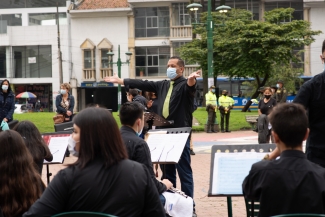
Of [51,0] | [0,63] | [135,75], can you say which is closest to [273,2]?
[135,75]

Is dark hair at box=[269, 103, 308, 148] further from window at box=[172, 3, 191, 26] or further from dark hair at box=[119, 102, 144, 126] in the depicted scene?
window at box=[172, 3, 191, 26]

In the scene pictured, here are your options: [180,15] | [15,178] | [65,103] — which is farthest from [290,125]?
[180,15]

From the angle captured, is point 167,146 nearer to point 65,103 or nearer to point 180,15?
point 65,103

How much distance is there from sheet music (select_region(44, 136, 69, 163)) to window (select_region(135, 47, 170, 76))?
46978mm

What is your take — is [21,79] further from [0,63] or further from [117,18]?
[117,18]

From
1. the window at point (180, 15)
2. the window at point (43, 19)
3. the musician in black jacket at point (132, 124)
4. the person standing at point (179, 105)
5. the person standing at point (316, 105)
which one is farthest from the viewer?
the window at point (43, 19)

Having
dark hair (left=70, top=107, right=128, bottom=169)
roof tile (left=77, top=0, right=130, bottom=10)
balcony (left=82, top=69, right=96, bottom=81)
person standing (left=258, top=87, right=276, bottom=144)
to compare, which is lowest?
person standing (left=258, top=87, right=276, bottom=144)

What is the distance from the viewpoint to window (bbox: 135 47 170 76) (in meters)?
54.9

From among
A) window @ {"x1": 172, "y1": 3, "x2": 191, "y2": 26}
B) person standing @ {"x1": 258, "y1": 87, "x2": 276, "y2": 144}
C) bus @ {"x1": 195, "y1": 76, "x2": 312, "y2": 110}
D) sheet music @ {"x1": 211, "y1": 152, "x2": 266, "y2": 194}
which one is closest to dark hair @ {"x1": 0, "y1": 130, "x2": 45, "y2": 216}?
sheet music @ {"x1": 211, "y1": 152, "x2": 266, "y2": 194}

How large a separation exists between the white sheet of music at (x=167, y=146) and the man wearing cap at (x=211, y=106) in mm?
17007

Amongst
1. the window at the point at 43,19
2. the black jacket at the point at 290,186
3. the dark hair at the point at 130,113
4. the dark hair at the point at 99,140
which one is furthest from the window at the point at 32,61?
the black jacket at the point at 290,186

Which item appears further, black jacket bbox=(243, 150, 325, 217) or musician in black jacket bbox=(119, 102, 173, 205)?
musician in black jacket bbox=(119, 102, 173, 205)

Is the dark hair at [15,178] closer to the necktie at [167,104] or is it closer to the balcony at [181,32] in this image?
the necktie at [167,104]

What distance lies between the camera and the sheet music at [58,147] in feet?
25.5
